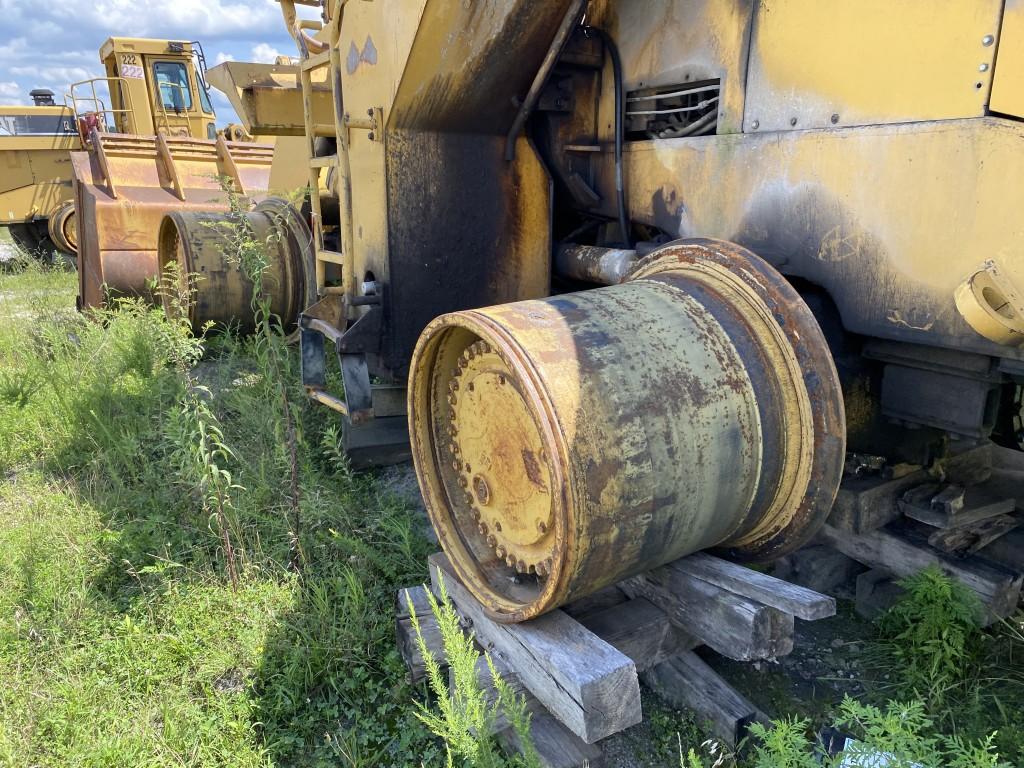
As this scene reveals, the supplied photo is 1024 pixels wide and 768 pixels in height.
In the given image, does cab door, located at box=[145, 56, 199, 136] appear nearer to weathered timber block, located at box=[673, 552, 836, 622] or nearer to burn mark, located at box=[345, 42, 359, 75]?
burn mark, located at box=[345, 42, 359, 75]

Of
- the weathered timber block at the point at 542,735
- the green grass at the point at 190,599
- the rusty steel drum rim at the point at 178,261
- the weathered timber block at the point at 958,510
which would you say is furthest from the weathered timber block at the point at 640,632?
the rusty steel drum rim at the point at 178,261

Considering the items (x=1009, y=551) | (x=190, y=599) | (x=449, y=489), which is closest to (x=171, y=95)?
(x=190, y=599)

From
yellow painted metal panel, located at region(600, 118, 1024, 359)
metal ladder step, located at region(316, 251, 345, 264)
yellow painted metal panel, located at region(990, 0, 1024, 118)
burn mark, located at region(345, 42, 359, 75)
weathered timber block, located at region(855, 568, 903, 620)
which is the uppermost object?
burn mark, located at region(345, 42, 359, 75)

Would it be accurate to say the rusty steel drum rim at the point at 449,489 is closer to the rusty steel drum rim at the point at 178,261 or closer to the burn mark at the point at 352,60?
the burn mark at the point at 352,60

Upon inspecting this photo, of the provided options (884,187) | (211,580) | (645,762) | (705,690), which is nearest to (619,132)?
(884,187)

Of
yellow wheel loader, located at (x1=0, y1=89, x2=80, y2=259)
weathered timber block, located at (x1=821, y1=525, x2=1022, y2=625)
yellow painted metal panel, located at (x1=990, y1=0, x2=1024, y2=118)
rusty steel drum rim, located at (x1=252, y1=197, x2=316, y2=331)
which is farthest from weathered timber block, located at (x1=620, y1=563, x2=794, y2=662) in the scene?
yellow wheel loader, located at (x1=0, y1=89, x2=80, y2=259)

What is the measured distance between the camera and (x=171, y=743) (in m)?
2.19

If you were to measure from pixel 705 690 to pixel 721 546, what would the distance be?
401 millimetres

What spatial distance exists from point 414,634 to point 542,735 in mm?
531

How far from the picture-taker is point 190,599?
9.18 ft

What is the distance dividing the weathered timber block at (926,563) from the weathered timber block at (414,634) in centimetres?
130

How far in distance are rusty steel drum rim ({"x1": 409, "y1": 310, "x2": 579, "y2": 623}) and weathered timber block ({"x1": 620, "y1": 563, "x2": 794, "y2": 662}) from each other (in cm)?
35

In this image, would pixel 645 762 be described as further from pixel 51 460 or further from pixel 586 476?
pixel 51 460

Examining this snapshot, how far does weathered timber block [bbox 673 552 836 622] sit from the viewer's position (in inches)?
72.1
